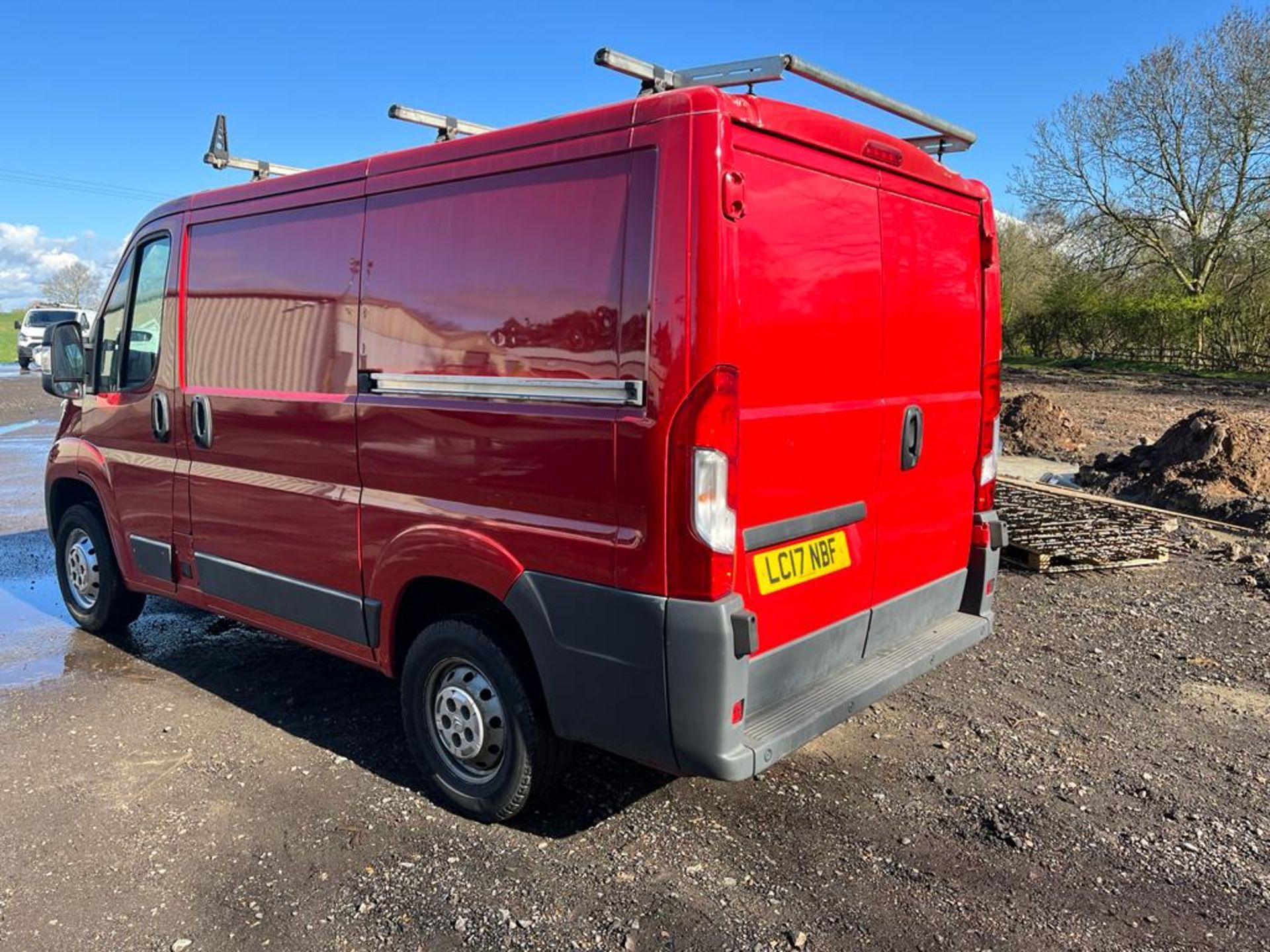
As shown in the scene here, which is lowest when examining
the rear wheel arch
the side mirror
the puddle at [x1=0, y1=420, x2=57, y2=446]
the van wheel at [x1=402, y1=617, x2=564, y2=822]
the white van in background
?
the van wheel at [x1=402, y1=617, x2=564, y2=822]

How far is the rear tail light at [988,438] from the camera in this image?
4.39 meters

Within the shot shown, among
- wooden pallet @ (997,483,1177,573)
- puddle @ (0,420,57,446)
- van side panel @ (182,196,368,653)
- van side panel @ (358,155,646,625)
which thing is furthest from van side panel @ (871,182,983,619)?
puddle @ (0,420,57,446)

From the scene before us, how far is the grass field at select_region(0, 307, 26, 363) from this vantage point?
141 ft

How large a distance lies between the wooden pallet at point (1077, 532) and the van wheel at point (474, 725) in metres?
5.08

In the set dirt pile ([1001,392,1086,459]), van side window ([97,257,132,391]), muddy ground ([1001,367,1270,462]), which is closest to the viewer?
van side window ([97,257,132,391])

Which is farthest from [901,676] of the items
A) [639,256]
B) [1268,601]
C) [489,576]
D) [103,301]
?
[103,301]

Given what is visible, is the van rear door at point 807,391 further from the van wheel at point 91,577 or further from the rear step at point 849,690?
the van wheel at point 91,577

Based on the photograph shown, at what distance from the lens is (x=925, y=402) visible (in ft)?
12.9

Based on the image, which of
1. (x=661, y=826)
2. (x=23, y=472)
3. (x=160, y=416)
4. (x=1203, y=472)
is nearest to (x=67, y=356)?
(x=160, y=416)

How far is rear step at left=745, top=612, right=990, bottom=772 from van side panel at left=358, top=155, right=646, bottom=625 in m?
0.78

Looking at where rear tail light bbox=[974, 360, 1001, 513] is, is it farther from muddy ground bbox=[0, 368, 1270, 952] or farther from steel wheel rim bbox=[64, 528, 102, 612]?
steel wheel rim bbox=[64, 528, 102, 612]

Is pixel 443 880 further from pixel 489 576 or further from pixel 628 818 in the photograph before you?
pixel 489 576

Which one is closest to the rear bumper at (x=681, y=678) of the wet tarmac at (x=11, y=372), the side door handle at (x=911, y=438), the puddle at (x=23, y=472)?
the side door handle at (x=911, y=438)

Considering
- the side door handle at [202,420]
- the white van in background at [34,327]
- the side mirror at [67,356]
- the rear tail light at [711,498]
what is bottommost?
the rear tail light at [711,498]
